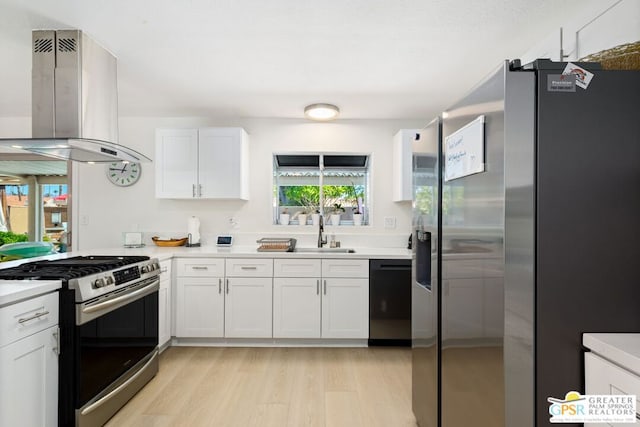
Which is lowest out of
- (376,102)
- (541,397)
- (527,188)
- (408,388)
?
(408,388)

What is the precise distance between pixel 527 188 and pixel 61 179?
787cm

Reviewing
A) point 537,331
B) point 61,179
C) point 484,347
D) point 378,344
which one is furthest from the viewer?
point 61,179

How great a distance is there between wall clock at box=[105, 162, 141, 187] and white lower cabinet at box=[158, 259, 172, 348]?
1.36m

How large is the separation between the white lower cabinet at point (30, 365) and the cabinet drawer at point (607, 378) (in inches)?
84.3

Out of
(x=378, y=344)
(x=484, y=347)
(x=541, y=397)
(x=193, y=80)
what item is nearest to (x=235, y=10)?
(x=193, y=80)

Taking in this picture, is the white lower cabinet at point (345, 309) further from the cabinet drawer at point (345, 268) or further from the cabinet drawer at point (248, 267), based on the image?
the cabinet drawer at point (248, 267)

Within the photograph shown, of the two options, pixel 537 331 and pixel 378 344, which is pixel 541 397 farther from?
pixel 378 344

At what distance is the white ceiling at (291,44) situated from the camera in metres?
1.89

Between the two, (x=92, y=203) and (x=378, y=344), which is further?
(x=92, y=203)

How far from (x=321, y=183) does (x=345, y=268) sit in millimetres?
1203

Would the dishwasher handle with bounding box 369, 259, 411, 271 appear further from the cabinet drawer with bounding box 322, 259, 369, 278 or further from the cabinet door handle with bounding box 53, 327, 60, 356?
the cabinet door handle with bounding box 53, 327, 60, 356

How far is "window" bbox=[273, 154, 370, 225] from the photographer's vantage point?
13.3 ft

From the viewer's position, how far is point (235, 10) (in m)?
1.90

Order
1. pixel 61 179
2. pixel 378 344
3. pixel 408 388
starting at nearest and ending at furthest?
pixel 408 388 → pixel 378 344 → pixel 61 179
